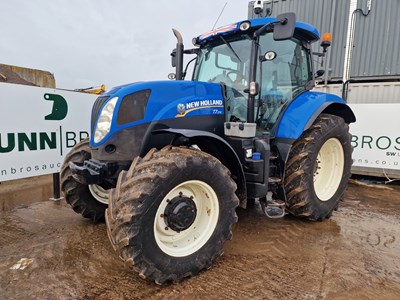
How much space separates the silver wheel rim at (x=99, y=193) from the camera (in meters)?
3.34

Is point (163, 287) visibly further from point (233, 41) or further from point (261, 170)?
point (233, 41)

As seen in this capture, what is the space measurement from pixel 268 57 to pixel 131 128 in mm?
1592

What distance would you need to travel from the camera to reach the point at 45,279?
2336 millimetres

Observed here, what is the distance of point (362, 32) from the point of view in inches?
273

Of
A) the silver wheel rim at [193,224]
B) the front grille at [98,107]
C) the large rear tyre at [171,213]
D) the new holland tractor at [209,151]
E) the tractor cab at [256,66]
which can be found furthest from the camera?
the tractor cab at [256,66]

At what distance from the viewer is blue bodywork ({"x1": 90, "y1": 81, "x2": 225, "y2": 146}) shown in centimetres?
256

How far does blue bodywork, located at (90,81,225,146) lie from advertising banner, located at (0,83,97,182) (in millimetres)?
1998

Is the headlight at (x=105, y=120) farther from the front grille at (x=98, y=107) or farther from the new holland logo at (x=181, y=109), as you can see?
the new holland logo at (x=181, y=109)

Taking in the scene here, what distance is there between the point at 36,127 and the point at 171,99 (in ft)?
8.60

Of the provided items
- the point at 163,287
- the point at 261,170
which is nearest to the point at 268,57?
the point at 261,170

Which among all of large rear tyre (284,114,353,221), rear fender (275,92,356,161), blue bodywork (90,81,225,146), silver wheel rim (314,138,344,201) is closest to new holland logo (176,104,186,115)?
blue bodywork (90,81,225,146)

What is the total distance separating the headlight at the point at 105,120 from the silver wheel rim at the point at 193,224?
0.84m

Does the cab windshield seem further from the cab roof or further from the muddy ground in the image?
the muddy ground

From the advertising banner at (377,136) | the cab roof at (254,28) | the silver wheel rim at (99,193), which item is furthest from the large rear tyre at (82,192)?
the advertising banner at (377,136)
